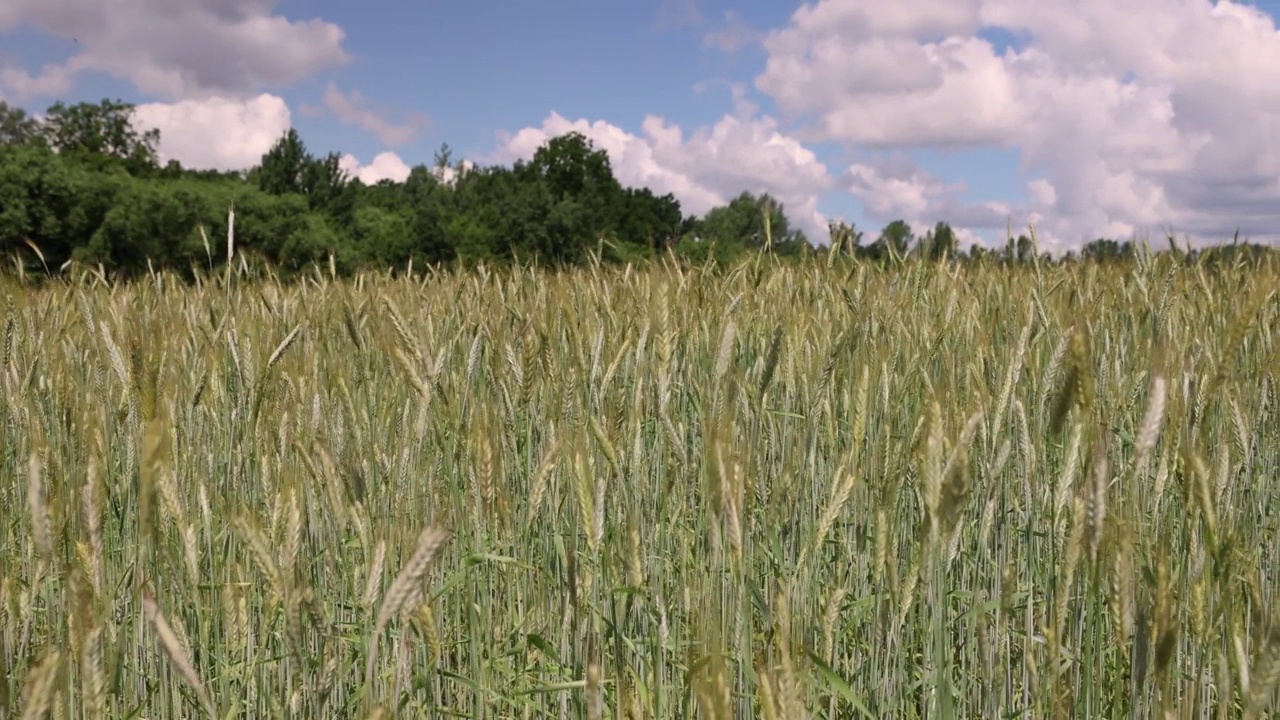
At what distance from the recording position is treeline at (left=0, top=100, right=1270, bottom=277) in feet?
69.7

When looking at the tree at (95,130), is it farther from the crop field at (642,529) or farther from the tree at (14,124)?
the crop field at (642,529)

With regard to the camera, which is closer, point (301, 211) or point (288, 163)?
point (301, 211)

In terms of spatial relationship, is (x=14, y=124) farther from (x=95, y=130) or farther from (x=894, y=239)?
(x=894, y=239)

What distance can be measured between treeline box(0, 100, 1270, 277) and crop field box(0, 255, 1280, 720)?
112cm

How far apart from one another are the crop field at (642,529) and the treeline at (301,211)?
1.12 metres

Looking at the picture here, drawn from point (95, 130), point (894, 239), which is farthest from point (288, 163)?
point (894, 239)

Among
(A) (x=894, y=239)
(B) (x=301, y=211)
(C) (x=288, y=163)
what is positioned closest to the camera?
(A) (x=894, y=239)

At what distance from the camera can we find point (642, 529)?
1.66 meters

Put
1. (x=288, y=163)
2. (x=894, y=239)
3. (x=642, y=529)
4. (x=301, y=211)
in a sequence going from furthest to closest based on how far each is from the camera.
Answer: (x=288, y=163) < (x=301, y=211) < (x=894, y=239) < (x=642, y=529)

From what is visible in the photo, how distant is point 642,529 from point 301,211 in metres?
27.3

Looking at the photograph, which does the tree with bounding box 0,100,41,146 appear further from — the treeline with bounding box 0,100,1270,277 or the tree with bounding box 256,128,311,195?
the tree with bounding box 256,128,311,195

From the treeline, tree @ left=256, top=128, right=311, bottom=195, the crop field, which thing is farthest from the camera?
tree @ left=256, top=128, right=311, bottom=195

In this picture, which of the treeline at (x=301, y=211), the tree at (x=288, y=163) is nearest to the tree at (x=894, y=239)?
the treeline at (x=301, y=211)

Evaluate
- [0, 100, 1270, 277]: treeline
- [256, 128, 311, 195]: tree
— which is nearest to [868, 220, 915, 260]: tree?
[0, 100, 1270, 277]: treeline
